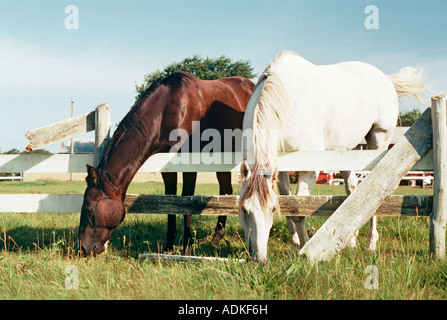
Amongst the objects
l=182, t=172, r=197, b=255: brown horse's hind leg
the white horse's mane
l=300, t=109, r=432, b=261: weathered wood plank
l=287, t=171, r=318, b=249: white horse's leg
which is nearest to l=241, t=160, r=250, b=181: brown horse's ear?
the white horse's mane

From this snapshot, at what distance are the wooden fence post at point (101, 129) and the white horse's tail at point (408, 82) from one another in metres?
4.94

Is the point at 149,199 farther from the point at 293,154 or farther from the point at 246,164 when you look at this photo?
the point at 293,154

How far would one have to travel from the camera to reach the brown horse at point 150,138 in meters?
3.88

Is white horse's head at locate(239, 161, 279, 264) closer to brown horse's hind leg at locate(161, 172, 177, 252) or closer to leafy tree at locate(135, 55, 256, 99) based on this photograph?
brown horse's hind leg at locate(161, 172, 177, 252)

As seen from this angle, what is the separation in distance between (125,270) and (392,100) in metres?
4.80

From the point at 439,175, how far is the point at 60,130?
4335 millimetres

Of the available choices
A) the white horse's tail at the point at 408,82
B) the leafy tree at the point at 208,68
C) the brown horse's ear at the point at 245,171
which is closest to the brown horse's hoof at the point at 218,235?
the brown horse's ear at the point at 245,171

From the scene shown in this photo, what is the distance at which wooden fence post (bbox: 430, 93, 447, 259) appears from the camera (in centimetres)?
348

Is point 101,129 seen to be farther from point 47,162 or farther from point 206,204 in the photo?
point 206,204

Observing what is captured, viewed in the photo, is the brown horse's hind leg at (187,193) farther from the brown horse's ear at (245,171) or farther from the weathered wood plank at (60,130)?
the brown horse's ear at (245,171)

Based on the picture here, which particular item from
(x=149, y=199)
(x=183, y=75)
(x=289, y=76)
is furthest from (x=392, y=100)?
(x=149, y=199)

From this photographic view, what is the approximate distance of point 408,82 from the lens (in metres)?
6.20

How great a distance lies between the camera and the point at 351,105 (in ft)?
15.6

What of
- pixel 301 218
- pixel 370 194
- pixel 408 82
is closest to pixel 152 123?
pixel 301 218
